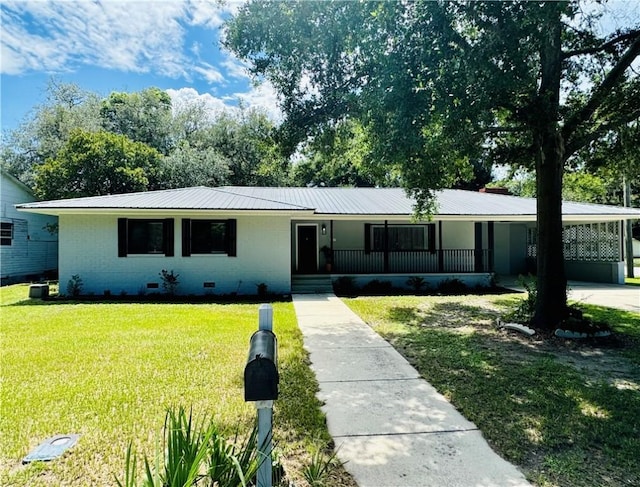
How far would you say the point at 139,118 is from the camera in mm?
28641

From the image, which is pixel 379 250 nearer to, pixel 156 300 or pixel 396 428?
pixel 156 300

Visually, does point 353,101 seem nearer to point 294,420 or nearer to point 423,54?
point 423,54

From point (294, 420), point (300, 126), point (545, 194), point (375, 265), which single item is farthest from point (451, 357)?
point (375, 265)

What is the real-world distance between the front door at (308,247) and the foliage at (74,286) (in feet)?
26.4

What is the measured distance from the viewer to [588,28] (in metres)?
7.70

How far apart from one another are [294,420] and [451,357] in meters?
3.33

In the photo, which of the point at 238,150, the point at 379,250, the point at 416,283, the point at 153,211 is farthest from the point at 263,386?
the point at 238,150

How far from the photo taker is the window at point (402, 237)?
1662 centimetres

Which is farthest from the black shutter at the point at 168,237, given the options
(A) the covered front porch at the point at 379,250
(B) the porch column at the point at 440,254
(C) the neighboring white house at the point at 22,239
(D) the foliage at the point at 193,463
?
(D) the foliage at the point at 193,463

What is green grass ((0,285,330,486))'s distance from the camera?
3211 millimetres

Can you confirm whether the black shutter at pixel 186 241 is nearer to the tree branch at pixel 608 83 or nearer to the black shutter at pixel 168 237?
the black shutter at pixel 168 237

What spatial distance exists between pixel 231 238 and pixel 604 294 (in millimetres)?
13301

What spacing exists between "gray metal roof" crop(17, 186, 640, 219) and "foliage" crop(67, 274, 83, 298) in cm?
228

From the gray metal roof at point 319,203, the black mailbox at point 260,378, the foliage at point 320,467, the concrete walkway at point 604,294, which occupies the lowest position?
the foliage at point 320,467
